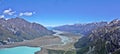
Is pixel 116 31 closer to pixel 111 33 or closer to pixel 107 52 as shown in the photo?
pixel 111 33

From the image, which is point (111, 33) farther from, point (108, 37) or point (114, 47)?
point (114, 47)

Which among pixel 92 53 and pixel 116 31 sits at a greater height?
pixel 116 31

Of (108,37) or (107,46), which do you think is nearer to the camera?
(107,46)

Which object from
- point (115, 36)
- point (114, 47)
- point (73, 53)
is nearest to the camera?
point (114, 47)

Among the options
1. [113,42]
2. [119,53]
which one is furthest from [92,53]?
[119,53]

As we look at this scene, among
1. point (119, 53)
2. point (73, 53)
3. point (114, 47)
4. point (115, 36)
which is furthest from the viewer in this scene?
point (73, 53)

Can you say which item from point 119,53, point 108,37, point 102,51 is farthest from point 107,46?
point 119,53

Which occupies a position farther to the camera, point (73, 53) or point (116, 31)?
point (73, 53)

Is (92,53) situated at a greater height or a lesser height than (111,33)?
lesser

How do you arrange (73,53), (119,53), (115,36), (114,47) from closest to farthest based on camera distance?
(119,53) → (114,47) → (115,36) → (73,53)
